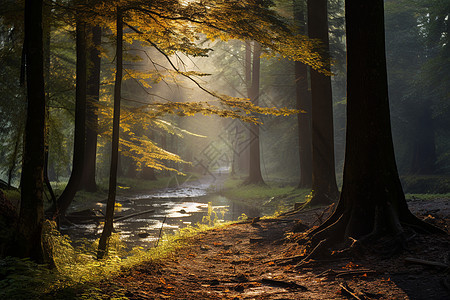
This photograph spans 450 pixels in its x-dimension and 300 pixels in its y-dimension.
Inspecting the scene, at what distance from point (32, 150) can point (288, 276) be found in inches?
170

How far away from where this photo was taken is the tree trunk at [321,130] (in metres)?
11.7

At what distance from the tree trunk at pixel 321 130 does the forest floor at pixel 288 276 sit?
4.27m

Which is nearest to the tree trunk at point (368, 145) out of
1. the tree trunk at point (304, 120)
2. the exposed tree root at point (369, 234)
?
the exposed tree root at point (369, 234)

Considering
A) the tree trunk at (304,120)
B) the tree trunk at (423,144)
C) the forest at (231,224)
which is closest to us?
the forest at (231,224)

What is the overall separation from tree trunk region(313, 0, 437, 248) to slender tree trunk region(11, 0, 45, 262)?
4.67 metres

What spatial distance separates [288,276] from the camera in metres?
5.48

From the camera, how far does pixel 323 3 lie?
1191cm

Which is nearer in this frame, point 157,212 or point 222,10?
point 222,10

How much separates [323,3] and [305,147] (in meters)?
8.24

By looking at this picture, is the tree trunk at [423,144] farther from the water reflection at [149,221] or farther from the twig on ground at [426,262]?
the twig on ground at [426,262]

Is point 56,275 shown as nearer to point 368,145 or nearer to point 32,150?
point 32,150

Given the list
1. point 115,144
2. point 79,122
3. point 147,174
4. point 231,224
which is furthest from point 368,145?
point 147,174

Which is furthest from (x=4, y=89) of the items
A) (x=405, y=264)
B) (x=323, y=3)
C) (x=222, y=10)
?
(x=405, y=264)

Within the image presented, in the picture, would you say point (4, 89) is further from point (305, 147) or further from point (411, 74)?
point (411, 74)
